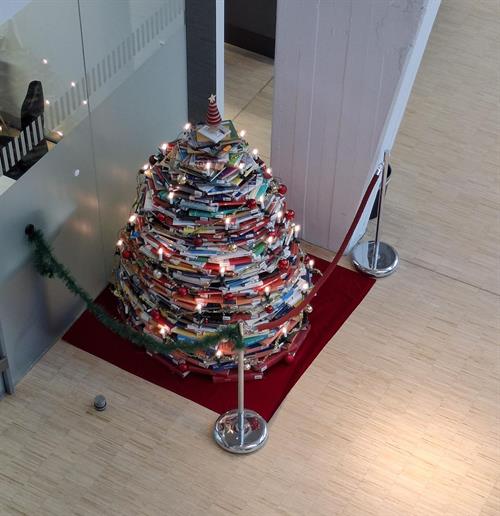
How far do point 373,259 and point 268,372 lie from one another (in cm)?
127

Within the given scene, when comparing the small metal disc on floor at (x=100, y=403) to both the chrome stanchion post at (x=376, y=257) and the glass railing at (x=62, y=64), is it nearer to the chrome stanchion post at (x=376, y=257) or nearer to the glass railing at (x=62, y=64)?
the glass railing at (x=62, y=64)

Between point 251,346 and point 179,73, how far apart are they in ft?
6.61

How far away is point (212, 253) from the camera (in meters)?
5.96

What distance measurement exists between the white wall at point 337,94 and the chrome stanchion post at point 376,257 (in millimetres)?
182

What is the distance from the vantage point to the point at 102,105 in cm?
618

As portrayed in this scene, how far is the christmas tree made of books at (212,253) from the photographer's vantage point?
5.86m

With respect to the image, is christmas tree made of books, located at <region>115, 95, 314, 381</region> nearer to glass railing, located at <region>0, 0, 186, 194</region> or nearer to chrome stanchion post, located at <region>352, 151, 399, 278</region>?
glass railing, located at <region>0, 0, 186, 194</region>

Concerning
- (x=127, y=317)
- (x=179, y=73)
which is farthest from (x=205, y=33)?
(x=127, y=317)

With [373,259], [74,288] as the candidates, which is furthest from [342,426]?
[74,288]

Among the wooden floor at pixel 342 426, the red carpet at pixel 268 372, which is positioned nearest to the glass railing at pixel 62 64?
the red carpet at pixel 268 372

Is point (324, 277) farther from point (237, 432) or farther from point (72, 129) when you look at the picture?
point (72, 129)

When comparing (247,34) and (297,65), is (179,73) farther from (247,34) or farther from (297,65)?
(247,34)

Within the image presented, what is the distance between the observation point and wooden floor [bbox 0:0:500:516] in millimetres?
5805

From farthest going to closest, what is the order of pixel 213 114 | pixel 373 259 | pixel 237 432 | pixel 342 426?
pixel 373 259
pixel 342 426
pixel 237 432
pixel 213 114
